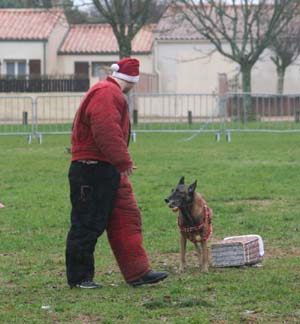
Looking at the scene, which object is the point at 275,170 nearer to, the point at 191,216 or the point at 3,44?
the point at 191,216

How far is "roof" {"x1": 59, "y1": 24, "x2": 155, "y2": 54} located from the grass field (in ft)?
96.9

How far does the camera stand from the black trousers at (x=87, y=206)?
758 cm

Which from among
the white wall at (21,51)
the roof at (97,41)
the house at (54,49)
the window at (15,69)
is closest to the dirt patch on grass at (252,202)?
the house at (54,49)

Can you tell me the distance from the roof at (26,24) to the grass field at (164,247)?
29328mm

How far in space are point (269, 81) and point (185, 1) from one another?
12173 mm

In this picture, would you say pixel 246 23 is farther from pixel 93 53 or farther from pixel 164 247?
pixel 164 247

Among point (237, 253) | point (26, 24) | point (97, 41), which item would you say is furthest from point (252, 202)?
point (26, 24)

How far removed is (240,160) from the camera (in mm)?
18516

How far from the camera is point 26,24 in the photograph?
49.2 m

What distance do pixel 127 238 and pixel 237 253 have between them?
115 cm

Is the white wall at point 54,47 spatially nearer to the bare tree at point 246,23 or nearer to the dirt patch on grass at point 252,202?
the bare tree at point 246,23

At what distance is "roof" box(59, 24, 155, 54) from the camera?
48719 mm

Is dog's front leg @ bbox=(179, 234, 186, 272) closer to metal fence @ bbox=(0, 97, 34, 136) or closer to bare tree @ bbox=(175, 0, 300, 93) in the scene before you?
metal fence @ bbox=(0, 97, 34, 136)

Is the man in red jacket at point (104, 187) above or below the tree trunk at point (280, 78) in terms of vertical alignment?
below
